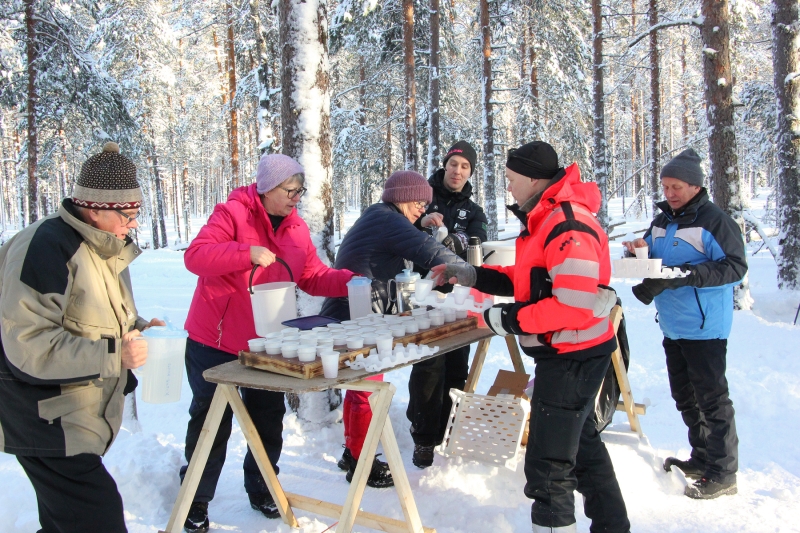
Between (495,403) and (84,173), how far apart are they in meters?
2.95

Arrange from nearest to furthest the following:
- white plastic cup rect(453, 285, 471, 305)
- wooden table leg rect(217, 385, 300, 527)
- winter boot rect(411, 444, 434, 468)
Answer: wooden table leg rect(217, 385, 300, 527)
white plastic cup rect(453, 285, 471, 305)
winter boot rect(411, 444, 434, 468)

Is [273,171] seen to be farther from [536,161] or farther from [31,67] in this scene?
[31,67]

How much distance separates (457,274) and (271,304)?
1051mm

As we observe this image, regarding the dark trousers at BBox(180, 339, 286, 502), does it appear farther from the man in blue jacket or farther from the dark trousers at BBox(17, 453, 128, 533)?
the man in blue jacket

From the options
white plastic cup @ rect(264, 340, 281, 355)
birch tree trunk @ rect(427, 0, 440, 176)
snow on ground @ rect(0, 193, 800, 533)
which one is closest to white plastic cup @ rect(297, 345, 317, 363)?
white plastic cup @ rect(264, 340, 281, 355)

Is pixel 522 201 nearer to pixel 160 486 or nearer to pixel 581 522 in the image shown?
pixel 581 522

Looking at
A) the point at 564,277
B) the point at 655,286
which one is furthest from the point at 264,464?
the point at 655,286

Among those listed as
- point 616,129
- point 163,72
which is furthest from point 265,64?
point 616,129

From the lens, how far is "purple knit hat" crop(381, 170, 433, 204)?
145 inches

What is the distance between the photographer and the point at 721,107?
26.6 ft

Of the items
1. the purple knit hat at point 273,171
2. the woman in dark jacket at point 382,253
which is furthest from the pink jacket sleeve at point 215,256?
the woman in dark jacket at point 382,253

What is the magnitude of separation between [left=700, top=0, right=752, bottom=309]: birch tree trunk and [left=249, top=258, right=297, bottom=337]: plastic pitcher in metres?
7.44

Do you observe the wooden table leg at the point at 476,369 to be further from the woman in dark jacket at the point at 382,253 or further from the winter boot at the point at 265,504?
the winter boot at the point at 265,504

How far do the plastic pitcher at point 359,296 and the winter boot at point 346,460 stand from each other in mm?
986
